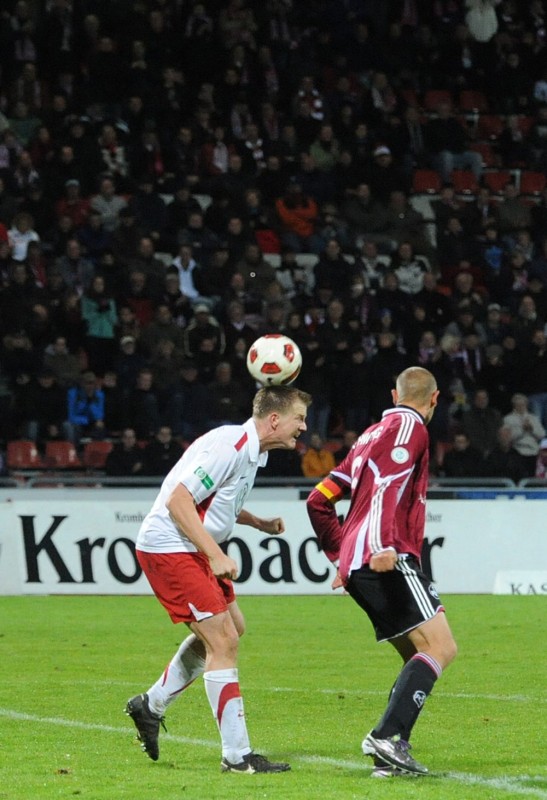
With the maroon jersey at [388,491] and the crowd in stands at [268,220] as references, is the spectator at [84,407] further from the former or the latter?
the maroon jersey at [388,491]

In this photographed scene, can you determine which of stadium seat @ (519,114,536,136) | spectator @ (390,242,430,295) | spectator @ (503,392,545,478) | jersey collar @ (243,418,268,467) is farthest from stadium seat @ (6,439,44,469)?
jersey collar @ (243,418,268,467)

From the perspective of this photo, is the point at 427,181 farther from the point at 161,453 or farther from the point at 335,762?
the point at 335,762

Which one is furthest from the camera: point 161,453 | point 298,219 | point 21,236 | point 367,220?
point 367,220

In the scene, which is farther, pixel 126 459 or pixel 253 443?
pixel 126 459

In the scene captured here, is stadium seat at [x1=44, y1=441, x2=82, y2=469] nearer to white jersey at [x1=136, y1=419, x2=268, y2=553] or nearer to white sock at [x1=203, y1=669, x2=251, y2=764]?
white jersey at [x1=136, y1=419, x2=268, y2=553]

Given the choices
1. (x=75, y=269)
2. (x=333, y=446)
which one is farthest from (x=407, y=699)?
(x=75, y=269)

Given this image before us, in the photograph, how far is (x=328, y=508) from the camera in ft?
24.4

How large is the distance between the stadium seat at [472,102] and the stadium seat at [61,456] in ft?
39.4

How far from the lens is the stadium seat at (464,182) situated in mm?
26031

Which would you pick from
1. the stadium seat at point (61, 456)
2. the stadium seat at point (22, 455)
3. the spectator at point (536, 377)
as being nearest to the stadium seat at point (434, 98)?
the spectator at point (536, 377)

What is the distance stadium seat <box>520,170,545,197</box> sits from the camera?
2692cm

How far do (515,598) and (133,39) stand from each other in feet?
39.9

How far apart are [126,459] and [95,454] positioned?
2.19 ft

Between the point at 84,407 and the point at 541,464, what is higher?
the point at 84,407
